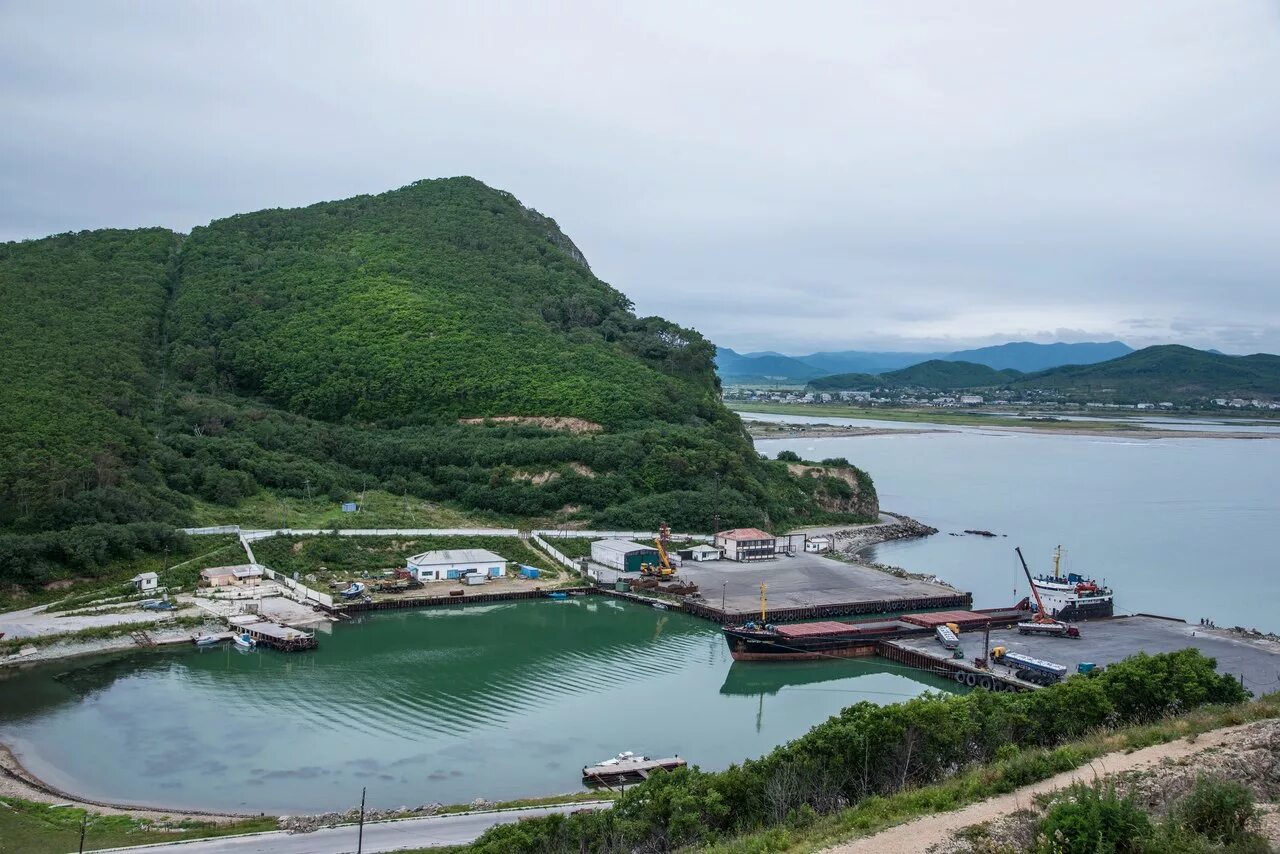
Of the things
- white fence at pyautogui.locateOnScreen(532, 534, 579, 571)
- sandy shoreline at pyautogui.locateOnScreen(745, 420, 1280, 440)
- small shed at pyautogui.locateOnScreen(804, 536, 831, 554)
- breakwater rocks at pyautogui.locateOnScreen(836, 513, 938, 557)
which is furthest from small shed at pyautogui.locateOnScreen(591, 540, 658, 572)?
sandy shoreline at pyautogui.locateOnScreen(745, 420, 1280, 440)

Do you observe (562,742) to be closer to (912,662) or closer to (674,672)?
(674,672)

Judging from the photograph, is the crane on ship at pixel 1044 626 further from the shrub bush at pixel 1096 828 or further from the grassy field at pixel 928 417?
the grassy field at pixel 928 417

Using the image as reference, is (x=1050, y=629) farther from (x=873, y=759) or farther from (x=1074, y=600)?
(x=873, y=759)

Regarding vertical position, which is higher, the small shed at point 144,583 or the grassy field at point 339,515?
the grassy field at point 339,515

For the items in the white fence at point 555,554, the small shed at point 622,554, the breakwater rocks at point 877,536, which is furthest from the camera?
the breakwater rocks at point 877,536

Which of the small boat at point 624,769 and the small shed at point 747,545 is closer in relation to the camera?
the small boat at point 624,769

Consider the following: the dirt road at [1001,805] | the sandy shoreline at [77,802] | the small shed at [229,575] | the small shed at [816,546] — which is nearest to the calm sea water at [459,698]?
the sandy shoreline at [77,802]
